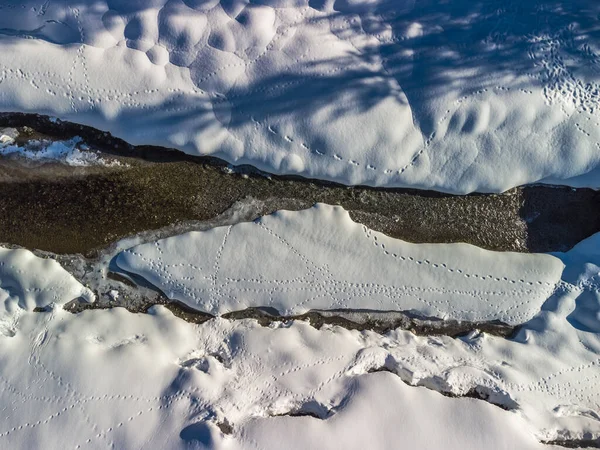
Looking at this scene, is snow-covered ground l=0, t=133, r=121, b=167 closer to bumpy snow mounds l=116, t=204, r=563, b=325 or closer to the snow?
the snow

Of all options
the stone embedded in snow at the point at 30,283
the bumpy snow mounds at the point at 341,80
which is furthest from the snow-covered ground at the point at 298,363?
the bumpy snow mounds at the point at 341,80

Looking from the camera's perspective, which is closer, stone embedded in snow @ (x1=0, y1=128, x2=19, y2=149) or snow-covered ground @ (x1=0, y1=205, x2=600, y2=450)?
snow-covered ground @ (x1=0, y1=205, x2=600, y2=450)

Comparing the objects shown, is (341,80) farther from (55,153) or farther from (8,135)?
(8,135)

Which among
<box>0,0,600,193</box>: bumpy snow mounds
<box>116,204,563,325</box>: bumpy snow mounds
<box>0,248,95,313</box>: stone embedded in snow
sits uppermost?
<box>0,0,600,193</box>: bumpy snow mounds

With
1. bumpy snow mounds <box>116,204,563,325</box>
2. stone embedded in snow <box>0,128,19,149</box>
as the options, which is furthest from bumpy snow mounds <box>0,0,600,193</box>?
bumpy snow mounds <box>116,204,563,325</box>

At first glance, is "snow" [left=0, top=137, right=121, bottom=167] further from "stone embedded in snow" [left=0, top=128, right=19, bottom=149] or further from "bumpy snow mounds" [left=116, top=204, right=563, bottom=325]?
"bumpy snow mounds" [left=116, top=204, right=563, bottom=325]

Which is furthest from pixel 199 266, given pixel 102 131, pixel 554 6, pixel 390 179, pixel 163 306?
pixel 554 6

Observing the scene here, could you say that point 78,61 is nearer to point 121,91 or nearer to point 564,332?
point 121,91

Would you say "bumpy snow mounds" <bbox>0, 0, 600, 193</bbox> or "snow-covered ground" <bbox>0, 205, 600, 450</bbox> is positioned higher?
"bumpy snow mounds" <bbox>0, 0, 600, 193</bbox>
